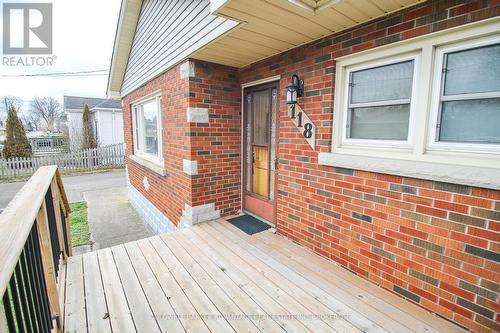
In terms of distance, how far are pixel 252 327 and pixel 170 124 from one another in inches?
137

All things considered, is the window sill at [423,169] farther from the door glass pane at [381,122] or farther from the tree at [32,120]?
the tree at [32,120]

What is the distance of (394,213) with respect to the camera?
2.16 meters

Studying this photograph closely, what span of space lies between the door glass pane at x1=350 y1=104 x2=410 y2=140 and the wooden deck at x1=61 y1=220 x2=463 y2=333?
1453 mm

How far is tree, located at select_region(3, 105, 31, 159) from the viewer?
12.4 metres

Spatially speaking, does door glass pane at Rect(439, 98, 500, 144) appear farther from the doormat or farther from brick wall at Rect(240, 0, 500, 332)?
the doormat

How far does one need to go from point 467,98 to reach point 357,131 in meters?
0.88

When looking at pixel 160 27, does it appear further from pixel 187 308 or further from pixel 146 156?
pixel 187 308

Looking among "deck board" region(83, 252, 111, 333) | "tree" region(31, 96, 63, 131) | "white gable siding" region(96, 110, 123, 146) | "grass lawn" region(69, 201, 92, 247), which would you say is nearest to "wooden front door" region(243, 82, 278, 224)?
"deck board" region(83, 252, 111, 333)

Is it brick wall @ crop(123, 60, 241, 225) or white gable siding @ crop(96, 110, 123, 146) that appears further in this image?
white gable siding @ crop(96, 110, 123, 146)

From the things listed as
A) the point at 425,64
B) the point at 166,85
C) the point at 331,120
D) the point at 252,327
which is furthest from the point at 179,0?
the point at 252,327

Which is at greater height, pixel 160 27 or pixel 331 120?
pixel 160 27

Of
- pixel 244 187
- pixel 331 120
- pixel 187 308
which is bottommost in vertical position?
pixel 187 308

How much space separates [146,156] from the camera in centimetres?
613

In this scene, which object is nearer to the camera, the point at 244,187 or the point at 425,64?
the point at 425,64
